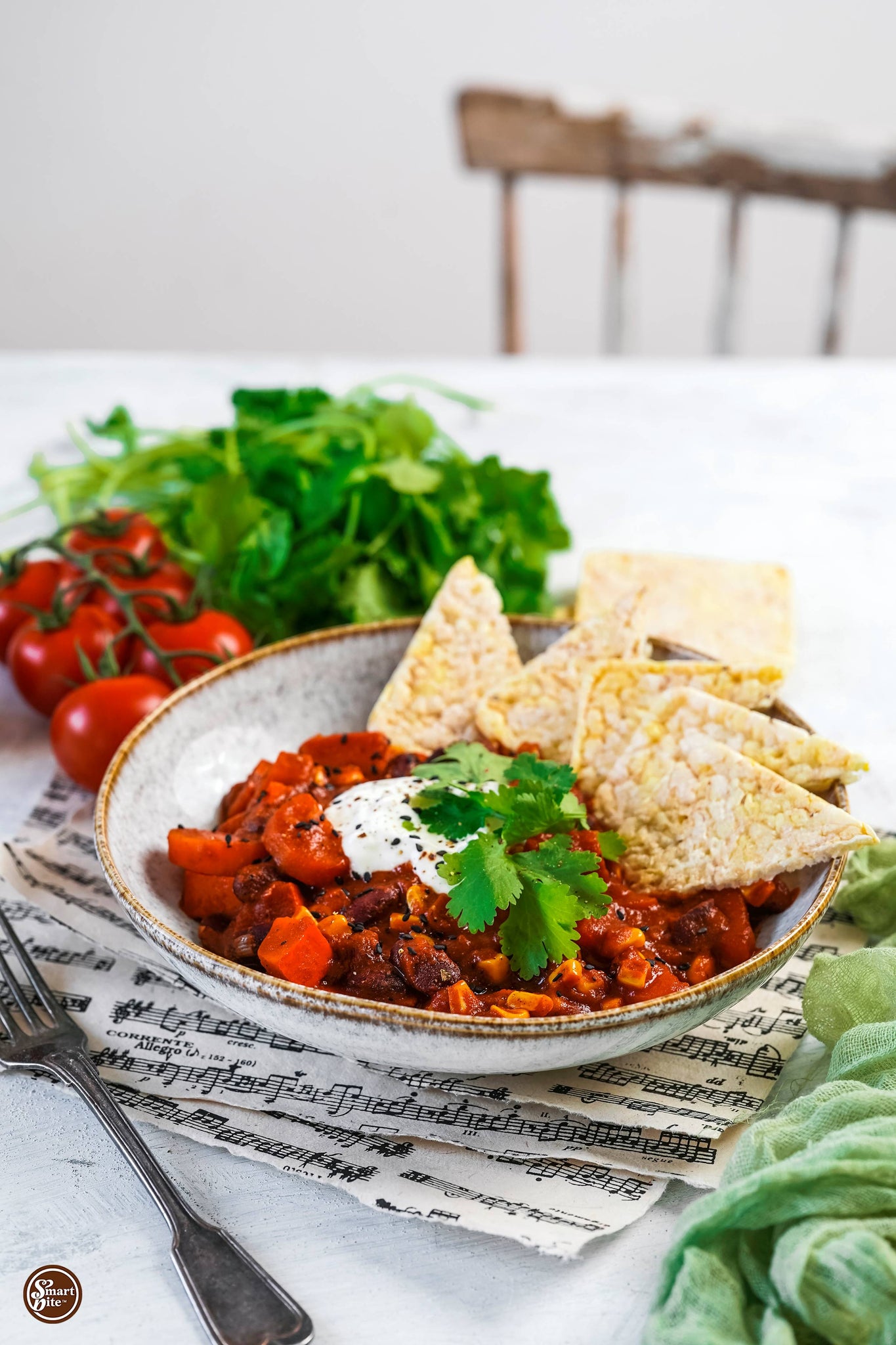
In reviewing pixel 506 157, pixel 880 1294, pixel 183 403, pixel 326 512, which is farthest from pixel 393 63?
pixel 880 1294

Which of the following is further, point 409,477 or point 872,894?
point 409,477

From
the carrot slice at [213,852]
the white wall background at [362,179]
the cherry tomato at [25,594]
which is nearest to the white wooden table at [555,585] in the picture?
the cherry tomato at [25,594]

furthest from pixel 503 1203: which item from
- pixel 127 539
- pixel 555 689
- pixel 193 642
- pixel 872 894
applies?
pixel 127 539

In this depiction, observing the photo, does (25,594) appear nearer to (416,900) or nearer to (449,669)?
(449,669)

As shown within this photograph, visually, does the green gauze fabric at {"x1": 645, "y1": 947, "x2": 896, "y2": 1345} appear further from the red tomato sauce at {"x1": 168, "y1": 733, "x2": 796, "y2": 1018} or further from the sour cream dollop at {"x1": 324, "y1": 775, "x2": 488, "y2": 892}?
the sour cream dollop at {"x1": 324, "y1": 775, "x2": 488, "y2": 892}

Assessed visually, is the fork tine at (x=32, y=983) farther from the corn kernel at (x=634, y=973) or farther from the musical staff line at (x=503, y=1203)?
the corn kernel at (x=634, y=973)

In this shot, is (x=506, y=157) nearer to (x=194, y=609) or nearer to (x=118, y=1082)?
(x=194, y=609)
